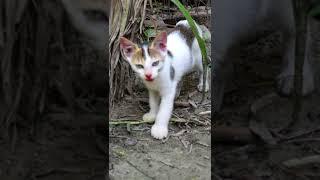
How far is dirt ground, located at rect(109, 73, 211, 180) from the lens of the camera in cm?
172

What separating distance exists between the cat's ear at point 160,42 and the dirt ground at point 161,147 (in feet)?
1.12

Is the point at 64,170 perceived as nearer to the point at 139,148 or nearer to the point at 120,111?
the point at 139,148

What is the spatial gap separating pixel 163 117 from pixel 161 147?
4.8 inches

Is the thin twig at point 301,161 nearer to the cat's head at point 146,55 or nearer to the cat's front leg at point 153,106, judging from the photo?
the cat's head at point 146,55

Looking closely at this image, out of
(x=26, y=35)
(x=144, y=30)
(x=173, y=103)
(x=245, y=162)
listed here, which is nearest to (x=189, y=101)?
(x=173, y=103)

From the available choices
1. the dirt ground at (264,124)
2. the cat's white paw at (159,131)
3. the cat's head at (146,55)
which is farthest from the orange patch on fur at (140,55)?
the dirt ground at (264,124)

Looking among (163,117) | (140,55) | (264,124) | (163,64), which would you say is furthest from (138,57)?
(264,124)

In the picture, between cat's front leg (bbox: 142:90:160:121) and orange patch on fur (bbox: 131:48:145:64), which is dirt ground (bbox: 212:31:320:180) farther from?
cat's front leg (bbox: 142:90:160:121)

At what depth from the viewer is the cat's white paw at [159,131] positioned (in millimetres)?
1920

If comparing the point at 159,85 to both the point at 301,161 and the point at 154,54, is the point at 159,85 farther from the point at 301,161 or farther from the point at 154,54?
the point at 301,161

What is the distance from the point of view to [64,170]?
1181 mm

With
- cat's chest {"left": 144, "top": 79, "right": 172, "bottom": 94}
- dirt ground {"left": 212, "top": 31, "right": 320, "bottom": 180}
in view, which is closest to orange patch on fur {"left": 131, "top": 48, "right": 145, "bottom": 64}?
cat's chest {"left": 144, "top": 79, "right": 172, "bottom": 94}

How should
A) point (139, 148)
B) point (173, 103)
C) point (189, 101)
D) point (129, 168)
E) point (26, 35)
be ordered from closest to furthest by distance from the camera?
point (26, 35) < point (129, 168) < point (139, 148) < point (173, 103) < point (189, 101)

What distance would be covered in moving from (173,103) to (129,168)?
396 mm
